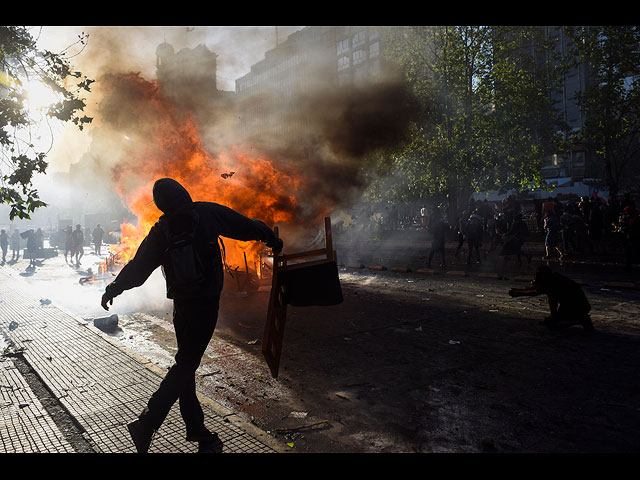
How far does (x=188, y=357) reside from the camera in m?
3.28

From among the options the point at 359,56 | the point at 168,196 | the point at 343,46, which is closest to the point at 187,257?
the point at 168,196

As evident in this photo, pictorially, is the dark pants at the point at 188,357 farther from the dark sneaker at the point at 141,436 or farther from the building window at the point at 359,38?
the building window at the point at 359,38

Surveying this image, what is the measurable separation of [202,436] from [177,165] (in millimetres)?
9183

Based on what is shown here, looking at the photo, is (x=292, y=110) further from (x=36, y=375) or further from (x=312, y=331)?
(x=36, y=375)

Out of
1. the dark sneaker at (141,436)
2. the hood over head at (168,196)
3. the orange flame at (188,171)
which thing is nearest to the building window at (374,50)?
the orange flame at (188,171)

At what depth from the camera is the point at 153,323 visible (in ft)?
25.9

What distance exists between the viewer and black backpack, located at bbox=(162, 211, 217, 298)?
10.5 ft

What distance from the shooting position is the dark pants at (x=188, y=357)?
322 cm

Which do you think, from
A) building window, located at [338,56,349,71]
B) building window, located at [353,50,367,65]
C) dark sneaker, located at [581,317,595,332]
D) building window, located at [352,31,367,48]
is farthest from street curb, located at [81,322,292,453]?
building window, located at [338,56,349,71]

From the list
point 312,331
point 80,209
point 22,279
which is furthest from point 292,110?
point 80,209

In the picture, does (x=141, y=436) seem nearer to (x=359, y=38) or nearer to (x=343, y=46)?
(x=359, y=38)

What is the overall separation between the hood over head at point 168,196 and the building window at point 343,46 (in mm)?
71228

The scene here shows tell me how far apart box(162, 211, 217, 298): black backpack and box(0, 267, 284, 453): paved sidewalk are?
3.80 feet

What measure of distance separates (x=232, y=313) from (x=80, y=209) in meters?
67.7
